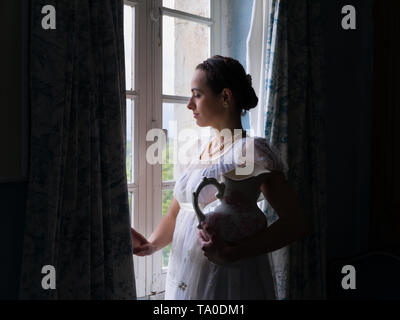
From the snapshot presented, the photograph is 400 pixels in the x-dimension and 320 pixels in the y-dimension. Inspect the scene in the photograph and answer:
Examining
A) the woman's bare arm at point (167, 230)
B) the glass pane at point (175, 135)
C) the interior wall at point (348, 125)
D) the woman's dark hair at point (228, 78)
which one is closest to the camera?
the woman's dark hair at point (228, 78)

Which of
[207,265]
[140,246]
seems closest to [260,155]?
[207,265]

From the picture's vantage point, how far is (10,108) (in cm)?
Answer: 111

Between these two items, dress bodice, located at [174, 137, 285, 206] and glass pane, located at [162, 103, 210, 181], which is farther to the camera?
glass pane, located at [162, 103, 210, 181]

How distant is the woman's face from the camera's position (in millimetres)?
1325

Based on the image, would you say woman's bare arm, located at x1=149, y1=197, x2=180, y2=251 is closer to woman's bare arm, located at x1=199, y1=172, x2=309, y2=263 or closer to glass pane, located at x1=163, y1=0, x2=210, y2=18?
woman's bare arm, located at x1=199, y1=172, x2=309, y2=263

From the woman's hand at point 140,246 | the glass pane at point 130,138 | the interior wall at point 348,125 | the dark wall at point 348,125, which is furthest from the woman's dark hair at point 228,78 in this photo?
the dark wall at point 348,125

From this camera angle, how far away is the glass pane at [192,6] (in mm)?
1793

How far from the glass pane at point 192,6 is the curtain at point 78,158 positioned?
0.60m

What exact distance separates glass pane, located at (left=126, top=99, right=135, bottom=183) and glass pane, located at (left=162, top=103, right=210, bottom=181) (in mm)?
153

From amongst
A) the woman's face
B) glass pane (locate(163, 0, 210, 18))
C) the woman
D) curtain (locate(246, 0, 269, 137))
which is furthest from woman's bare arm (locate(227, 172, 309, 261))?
glass pane (locate(163, 0, 210, 18))

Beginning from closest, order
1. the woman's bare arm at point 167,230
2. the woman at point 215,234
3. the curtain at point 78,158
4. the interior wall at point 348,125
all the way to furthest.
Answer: the curtain at point 78,158 → the woman at point 215,234 → the woman's bare arm at point 167,230 → the interior wall at point 348,125

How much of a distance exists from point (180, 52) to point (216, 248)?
99 cm

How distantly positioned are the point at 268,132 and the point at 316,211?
0.46 meters

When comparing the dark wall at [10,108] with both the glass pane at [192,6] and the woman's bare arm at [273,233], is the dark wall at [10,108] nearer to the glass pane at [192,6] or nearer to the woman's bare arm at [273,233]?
the woman's bare arm at [273,233]
